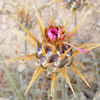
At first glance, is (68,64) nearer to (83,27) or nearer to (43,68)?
(43,68)

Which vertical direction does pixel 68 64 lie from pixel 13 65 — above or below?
above

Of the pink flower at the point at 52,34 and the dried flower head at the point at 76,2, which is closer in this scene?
the pink flower at the point at 52,34

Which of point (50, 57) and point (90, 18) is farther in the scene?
point (90, 18)

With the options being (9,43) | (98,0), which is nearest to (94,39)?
(98,0)

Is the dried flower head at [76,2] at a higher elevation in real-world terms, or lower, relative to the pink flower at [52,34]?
higher

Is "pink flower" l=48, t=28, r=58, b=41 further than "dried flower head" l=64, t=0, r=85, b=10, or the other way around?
"dried flower head" l=64, t=0, r=85, b=10

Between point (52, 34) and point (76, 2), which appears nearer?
point (52, 34)

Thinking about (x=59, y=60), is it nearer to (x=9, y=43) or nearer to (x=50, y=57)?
(x=50, y=57)

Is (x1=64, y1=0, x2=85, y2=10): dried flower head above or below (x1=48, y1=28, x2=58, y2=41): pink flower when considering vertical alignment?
above

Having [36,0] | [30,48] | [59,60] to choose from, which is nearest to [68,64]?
[59,60]

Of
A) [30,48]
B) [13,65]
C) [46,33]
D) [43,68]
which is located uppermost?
[46,33]

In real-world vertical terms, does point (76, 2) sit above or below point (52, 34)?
above
